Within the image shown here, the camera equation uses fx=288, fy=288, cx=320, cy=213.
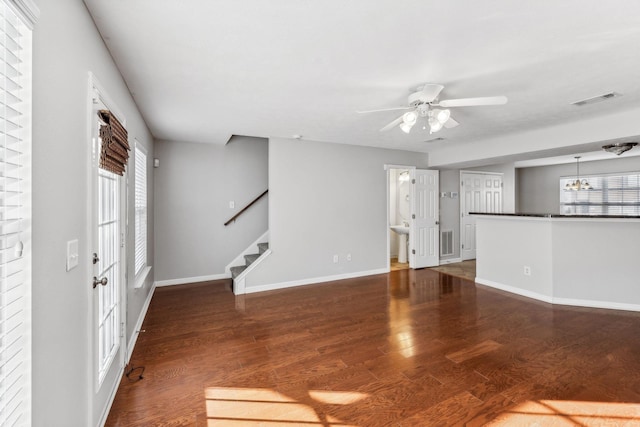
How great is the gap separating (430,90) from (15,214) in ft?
9.00

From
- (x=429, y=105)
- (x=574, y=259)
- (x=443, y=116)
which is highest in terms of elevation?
(x=429, y=105)

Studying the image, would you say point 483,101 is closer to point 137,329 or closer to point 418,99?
point 418,99

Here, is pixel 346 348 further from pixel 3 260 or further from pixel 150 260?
pixel 150 260

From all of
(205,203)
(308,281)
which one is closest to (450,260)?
(308,281)

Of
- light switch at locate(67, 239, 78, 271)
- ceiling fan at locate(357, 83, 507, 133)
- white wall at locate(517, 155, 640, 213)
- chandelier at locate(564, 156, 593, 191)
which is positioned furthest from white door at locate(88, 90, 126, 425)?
white wall at locate(517, 155, 640, 213)

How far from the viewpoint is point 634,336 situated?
286 cm

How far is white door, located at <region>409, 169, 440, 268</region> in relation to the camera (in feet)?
19.2

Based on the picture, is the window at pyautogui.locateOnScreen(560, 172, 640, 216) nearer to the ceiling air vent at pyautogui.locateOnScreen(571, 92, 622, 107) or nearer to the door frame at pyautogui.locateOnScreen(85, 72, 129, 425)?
the ceiling air vent at pyautogui.locateOnScreen(571, 92, 622, 107)

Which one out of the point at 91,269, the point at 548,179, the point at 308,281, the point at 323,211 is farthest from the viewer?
the point at 548,179

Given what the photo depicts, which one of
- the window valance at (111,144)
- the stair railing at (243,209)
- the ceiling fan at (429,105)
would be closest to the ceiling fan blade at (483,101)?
the ceiling fan at (429,105)

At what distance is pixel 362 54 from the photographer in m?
2.10

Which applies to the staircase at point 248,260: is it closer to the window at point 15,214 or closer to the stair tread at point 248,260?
the stair tread at point 248,260

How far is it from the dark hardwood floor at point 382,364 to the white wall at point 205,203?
1.10 meters

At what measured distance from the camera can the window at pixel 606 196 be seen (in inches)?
249
